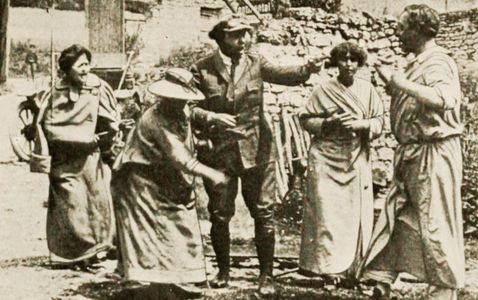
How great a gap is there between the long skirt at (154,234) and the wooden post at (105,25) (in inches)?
239

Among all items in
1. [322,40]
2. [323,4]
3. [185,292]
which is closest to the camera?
[185,292]

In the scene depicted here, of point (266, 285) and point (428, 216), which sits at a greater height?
point (428, 216)

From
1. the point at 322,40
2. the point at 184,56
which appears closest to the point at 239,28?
the point at 322,40

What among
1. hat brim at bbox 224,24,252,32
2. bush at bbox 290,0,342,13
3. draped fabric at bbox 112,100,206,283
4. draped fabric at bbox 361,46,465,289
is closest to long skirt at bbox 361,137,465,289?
draped fabric at bbox 361,46,465,289

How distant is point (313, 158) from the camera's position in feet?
20.4

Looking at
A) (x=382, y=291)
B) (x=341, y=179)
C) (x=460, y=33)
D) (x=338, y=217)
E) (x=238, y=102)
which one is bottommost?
(x=382, y=291)

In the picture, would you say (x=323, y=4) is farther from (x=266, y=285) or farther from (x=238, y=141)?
(x=266, y=285)

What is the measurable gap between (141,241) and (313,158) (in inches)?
58.8

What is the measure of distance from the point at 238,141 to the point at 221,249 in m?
0.80

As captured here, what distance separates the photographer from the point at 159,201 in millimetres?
5504

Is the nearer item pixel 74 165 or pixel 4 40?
pixel 74 165

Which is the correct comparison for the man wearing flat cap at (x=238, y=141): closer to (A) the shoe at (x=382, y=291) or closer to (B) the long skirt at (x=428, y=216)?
(A) the shoe at (x=382, y=291)

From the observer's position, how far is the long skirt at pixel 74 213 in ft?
22.1

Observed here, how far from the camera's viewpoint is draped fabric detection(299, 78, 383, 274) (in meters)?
6.09
